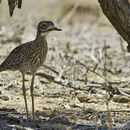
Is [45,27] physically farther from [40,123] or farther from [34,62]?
[40,123]

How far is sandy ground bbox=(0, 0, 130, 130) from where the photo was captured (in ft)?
15.5

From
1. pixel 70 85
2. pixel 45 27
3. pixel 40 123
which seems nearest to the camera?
pixel 40 123

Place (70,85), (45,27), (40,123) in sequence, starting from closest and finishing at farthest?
1. (40,123)
2. (45,27)
3. (70,85)

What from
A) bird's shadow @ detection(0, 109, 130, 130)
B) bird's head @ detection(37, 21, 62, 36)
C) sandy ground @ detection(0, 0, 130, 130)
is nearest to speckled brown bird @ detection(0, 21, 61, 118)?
bird's head @ detection(37, 21, 62, 36)

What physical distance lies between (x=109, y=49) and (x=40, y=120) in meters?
4.36

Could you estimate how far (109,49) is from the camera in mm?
8953

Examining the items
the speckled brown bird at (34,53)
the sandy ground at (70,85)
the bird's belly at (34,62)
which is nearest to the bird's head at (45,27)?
the speckled brown bird at (34,53)

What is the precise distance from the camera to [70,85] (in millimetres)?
6293

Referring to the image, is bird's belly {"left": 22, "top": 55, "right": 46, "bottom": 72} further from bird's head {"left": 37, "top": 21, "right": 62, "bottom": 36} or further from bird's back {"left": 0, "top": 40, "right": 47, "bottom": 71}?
bird's head {"left": 37, "top": 21, "right": 62, "bottom": 36}

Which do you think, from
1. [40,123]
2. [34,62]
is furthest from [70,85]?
[40,123]

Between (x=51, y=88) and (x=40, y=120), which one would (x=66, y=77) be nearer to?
(x=51, y=88)

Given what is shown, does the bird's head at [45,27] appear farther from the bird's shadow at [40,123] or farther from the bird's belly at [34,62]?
the bird's shadow at [40,123]

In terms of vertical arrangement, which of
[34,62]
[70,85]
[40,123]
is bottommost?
[40,123]

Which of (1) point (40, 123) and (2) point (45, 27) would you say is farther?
(2) point (45, 27)
